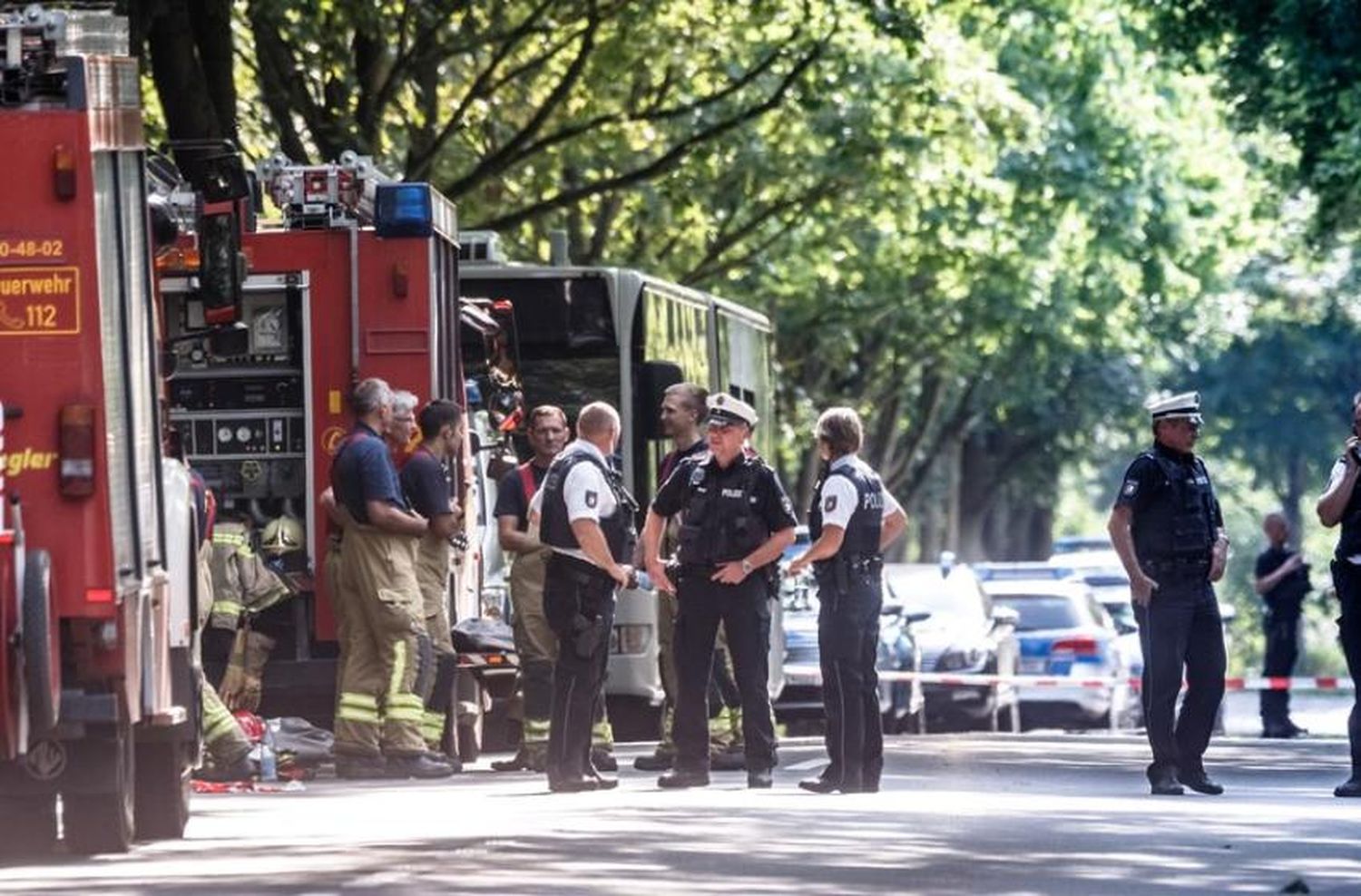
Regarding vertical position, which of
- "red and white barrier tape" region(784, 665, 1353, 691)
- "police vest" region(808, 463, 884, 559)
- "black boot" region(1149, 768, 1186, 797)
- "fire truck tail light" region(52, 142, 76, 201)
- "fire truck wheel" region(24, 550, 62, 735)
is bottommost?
"black boot" region(1149, 768, 1186, 797)

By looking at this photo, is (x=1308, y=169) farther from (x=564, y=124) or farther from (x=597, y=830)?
(x=597, y=830)

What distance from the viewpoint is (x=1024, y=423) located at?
60.6 m

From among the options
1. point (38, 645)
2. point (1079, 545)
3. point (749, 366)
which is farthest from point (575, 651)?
point (1079, 545)

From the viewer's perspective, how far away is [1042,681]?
32406mm

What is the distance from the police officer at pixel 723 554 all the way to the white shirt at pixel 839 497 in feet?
0.71

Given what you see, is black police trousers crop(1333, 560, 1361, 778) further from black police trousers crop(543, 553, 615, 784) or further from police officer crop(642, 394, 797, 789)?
black police trousers crop(543, 553, 615, 784)

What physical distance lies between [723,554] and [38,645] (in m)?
5.19

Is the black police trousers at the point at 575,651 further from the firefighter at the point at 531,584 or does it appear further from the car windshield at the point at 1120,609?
the car windshield at the point at 1120,609

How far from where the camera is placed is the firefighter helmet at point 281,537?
20.0 m

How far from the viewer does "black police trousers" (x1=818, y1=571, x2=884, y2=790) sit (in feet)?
56.0

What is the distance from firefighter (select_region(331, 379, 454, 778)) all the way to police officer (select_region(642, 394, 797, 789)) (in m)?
1.69

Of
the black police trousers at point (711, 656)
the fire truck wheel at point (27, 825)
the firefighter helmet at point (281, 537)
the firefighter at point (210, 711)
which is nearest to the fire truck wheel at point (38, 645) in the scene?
the fire truck wheel at point (27, 825)

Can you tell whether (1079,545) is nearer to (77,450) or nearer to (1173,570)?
(1173,570)

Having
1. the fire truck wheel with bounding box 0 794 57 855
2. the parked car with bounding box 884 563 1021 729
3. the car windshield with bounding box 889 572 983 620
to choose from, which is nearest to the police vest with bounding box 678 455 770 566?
the fire truck wheel with bounding box 0 794 57 855
